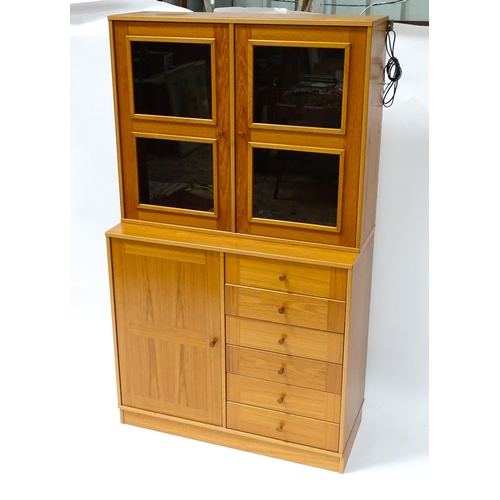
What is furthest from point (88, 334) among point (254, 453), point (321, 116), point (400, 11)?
point (400, 11)

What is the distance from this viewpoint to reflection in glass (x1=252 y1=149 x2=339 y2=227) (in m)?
2.22

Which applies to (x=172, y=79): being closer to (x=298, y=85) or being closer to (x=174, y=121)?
(x=174, y=121)

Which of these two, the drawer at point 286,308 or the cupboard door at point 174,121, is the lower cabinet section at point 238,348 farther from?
the cupboard door at point 174,121

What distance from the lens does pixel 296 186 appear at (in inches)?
89.0

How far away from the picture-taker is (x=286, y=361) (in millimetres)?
2361

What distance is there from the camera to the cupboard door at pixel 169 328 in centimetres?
240

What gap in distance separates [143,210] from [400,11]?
1.12 meters

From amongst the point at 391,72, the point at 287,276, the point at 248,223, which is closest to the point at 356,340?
the point at 287,276

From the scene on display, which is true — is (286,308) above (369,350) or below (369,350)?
above

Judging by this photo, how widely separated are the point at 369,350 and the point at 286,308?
2.22 ft

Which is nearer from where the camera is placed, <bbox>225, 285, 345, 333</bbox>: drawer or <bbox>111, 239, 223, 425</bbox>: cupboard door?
<bbox>225, 285, 345, 333</bbox>: drawer

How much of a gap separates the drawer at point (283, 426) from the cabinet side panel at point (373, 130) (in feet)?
2.08

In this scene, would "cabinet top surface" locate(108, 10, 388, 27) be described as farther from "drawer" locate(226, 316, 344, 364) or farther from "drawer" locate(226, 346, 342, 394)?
"drawer" locate(226, 346, 342, 394)

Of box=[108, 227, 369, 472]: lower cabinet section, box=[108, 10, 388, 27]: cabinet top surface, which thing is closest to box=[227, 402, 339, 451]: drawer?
box=[108, 227, 369, 472]: lower cabinet section
